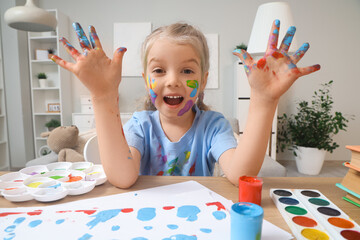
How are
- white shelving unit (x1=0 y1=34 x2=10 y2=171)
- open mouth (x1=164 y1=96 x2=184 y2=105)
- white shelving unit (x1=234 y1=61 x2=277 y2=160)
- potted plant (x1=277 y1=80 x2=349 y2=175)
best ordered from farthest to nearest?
white shelving unit (x1=0 y1=34 x2=10 y2=171), white shelving unit (x1=234 y1=61 x2=277 y2=160), potted plant (x1=277 y1=80 x2=349 y2=175), open mouth (x1=164 y1=96 x2=184 y2=105)

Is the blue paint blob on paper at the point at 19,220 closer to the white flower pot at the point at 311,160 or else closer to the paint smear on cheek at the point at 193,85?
the paint smear on cheek at the point at 193,85

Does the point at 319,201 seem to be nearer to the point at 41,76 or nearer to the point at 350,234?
the point at 350,234

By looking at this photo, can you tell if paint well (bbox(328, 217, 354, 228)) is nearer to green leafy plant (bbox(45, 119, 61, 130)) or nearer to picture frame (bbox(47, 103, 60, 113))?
green leafy plant (bbox(45, 119, 61, 130))

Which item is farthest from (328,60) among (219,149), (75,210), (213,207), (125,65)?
(75,210)

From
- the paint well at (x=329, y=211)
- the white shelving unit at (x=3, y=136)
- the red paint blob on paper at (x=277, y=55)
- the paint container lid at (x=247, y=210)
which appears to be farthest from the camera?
the white shelving unit at (x=3, y=136)

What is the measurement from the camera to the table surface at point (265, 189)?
0.49 m

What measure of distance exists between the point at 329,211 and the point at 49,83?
3.86m

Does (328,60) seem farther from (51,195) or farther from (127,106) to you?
(51,195)

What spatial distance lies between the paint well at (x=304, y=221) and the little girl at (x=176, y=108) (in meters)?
0.20

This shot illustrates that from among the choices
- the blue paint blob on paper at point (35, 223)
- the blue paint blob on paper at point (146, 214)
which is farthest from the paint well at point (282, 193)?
the blue paint blob on paper at point (35, 223)

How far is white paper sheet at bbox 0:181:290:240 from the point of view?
1.34ft

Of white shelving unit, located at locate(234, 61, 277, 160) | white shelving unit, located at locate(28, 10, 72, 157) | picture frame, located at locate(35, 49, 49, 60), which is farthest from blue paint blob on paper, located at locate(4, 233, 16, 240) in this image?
picture frame, located at locate(35, 49, 49, 60)

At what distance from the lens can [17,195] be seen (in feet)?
1.73

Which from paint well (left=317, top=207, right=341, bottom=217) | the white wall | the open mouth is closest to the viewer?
paint well (left=317, top=207, right=341, bottom=217)
